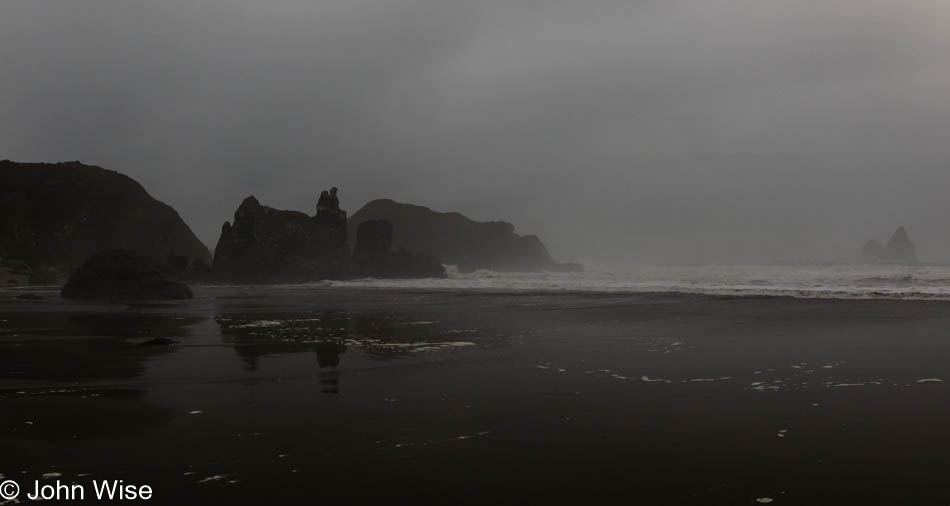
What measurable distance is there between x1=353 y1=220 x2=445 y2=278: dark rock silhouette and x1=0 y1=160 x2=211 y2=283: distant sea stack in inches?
961

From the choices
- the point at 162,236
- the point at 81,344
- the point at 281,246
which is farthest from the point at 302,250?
the point at 81,344

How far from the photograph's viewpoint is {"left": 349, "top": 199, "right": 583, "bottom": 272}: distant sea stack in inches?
5595

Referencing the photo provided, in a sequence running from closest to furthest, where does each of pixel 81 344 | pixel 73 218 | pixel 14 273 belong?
pixel 81 344 < pixel 14 273 < pixel 73 218

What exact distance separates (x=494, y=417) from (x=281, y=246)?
83143 mm

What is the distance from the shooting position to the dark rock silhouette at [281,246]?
259 ft

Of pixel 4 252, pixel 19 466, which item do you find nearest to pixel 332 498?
pixel 19 466

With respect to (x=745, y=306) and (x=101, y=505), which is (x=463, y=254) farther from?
(x=101, y=505)

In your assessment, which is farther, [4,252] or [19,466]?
[4,252]

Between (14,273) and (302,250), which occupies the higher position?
(302,250)

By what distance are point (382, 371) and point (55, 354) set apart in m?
7.79

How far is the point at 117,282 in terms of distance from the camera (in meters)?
37.7

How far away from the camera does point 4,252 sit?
78875 mm

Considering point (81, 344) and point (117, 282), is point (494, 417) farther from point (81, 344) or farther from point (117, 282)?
point (117, 282)

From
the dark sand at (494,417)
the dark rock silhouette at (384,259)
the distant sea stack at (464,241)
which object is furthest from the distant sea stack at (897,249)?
the dark sand at (494,417)
